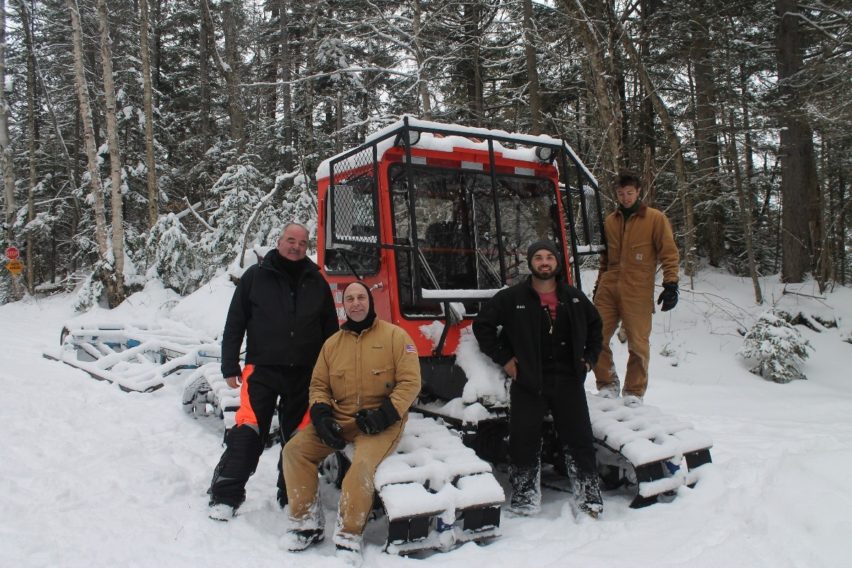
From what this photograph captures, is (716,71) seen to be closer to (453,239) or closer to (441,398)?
(453,239)

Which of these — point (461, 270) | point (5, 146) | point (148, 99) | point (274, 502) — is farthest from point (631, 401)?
point (5, 146)

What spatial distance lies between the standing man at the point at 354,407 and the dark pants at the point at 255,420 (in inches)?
12.7

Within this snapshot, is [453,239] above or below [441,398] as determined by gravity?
above

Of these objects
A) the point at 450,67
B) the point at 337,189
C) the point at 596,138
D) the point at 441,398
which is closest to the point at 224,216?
the point at 450,67

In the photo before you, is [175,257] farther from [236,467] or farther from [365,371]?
[365,371]

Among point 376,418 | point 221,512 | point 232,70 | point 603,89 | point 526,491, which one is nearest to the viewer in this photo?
point 376,418

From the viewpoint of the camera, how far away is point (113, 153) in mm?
15477

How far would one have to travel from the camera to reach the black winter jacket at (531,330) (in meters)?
3.99

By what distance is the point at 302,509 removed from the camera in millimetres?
3473

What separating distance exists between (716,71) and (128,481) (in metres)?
13.7

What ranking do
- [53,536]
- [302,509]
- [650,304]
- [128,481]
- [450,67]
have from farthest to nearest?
1. [450,67]
2. [650,304]
3. [128,481]
4. [302,509]
5. [53,536]

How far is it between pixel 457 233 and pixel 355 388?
5.12 ft

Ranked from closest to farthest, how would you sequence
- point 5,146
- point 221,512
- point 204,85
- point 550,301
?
point 221,512, point 550,301, point 5,146, point 204,85

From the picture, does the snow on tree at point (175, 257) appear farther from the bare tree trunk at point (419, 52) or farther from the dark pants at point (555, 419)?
the dark pants at point (555, 419)
